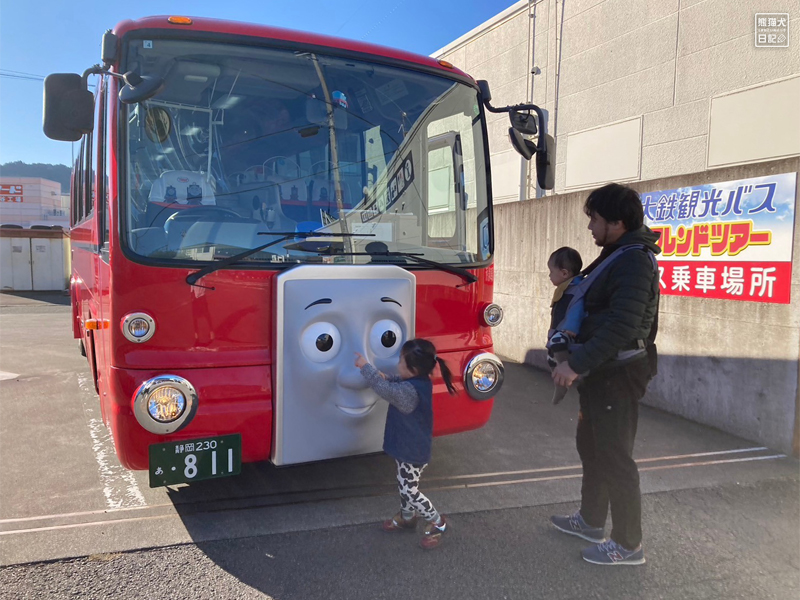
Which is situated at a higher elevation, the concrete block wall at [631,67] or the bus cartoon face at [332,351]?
the concrete block wall at [631,67]

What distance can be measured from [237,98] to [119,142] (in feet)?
2.25

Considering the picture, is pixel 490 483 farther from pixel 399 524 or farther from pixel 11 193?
pixel 11 193

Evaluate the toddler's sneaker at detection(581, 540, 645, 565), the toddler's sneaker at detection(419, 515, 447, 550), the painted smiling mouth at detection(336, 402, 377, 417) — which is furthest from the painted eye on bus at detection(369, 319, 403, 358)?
the toddler's sneaker at detection(581, 540, 645, 565)

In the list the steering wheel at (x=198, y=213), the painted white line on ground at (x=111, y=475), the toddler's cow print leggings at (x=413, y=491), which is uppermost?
the steering wheel at (x=198, y=213)

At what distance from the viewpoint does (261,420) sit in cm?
298

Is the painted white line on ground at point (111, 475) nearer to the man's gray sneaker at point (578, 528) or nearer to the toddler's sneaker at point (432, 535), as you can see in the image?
the toddler's sneaker at point (432, 535)

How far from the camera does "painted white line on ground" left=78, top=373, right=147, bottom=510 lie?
3588mm

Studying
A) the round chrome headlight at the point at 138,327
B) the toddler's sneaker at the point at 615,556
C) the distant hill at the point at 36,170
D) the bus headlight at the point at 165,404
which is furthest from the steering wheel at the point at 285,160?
the distant hill at the point at 36,170

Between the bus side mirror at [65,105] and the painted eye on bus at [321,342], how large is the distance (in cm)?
164

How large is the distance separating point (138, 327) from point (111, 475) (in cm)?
186

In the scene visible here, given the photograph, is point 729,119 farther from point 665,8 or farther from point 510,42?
point 510,42

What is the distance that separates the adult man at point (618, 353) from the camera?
2598 millimetres

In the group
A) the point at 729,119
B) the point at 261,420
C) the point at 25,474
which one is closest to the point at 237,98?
the point at 261,420

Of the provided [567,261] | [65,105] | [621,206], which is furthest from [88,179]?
[621,206]
